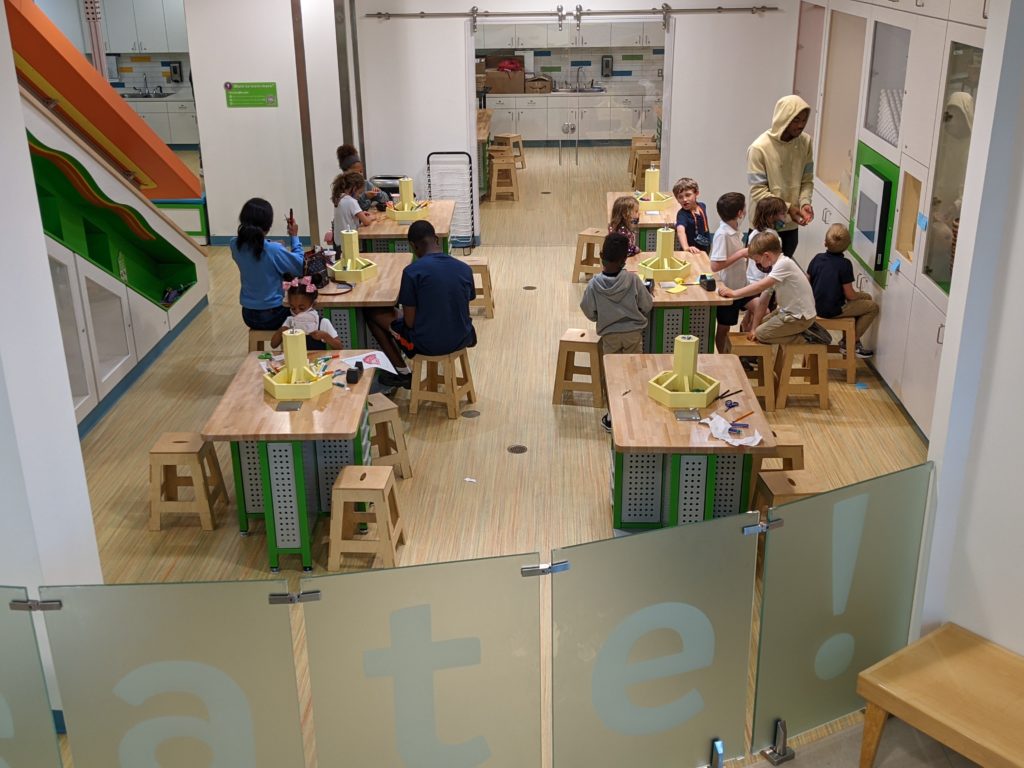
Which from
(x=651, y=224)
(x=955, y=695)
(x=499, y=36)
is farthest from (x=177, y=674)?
(x=499, y=36)

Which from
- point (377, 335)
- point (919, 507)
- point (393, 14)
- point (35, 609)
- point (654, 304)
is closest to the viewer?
point (35, 609)

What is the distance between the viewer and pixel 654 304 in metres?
7.12

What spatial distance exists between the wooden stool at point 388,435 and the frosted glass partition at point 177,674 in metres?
2.86

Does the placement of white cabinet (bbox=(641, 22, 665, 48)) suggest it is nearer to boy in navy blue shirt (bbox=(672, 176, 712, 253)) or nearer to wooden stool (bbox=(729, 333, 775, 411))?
boy in navy blue shirt (bbox=(672, 176, 712, 253))

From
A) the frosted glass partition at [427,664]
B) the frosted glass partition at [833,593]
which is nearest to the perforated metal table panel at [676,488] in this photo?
the frosted glass partition at [833,593]

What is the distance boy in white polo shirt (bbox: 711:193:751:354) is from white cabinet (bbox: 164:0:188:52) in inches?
419

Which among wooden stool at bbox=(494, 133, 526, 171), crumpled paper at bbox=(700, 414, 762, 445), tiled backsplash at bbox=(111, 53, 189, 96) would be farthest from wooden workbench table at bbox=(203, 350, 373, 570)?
tiled backsplash at bbox=(111, 53, 189, 96)

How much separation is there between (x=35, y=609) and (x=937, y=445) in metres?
3.38

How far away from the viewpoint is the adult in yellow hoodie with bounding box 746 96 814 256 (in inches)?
335

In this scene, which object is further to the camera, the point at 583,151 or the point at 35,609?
the point at 583,151

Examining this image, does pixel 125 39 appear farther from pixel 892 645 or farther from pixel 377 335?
pixel 892 645

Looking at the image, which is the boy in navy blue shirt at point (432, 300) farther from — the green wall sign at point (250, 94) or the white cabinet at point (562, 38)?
the white cabinet at point (562, 38)

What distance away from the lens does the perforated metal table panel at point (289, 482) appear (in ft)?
17.9

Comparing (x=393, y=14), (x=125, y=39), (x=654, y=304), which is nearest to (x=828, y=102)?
(x=654, y=304)
